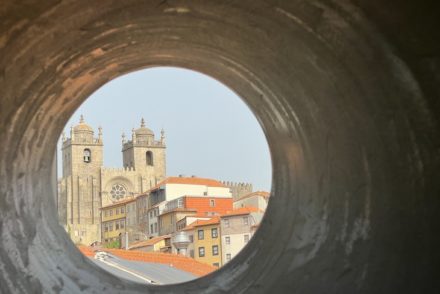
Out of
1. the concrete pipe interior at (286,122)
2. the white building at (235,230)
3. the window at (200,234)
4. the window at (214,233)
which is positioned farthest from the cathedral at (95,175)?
the concrete pipe interior at (286,122)

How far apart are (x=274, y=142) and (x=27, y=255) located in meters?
2.05

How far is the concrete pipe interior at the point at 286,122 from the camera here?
3.01m

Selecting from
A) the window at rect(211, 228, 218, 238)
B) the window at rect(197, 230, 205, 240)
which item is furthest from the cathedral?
the window at rect(211, 228, 218, 238)

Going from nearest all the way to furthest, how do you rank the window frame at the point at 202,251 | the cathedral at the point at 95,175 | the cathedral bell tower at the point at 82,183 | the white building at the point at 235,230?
the white building at the point at 235,230 → the window frame at the point at 202,251 → the cathedral bell tower at the point at 82,183 → the cathedral at the point at 95,175

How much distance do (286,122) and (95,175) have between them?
395 feet

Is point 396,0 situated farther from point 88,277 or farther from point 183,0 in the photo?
point 88,277

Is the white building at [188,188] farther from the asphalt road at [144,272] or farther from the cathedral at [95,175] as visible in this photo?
the asphalt road at [144,272]

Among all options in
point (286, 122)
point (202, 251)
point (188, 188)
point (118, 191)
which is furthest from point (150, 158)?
point (286, 122)

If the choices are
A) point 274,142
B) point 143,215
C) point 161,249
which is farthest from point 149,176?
point 274,142

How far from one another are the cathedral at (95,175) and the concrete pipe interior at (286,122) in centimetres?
11109

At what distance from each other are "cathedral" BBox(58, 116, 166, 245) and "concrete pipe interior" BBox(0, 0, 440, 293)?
11109 centimetres

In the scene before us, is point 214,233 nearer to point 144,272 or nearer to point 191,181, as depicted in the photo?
point 191,181

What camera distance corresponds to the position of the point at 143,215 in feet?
335

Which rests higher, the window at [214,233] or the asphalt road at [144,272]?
the asphalt road at [144,272]
